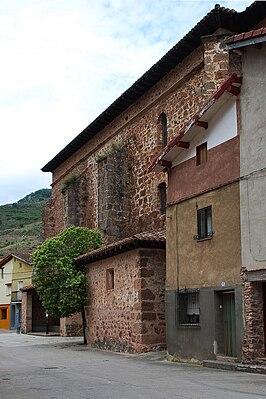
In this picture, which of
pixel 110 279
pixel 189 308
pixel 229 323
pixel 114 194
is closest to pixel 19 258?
pixel 114 194

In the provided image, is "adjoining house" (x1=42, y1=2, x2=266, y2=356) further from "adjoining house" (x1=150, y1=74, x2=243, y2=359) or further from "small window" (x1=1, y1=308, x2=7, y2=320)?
"small window" (x1=1, y1=308, x2=7, y2=320)

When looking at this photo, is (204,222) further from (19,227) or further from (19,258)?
(19,227)

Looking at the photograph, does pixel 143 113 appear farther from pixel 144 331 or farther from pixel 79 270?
pixel 144 331

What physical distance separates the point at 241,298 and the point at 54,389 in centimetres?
533

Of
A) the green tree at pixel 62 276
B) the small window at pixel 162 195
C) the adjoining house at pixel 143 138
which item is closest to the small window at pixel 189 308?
the adjoining house at pixel 143 138

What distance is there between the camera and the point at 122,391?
1052 cm

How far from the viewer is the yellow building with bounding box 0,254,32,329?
50.7 m

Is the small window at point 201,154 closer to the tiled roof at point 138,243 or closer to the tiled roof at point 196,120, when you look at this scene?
the tiled roof at point 196,120

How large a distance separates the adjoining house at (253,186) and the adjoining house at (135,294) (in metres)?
5.02

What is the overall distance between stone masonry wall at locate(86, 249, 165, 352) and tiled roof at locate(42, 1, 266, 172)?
7.52m

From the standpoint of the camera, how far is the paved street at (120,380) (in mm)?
10156

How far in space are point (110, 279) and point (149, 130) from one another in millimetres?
7407

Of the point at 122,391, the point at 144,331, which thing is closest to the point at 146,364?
the point at 144,331

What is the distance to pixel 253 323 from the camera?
1395 centimetres
